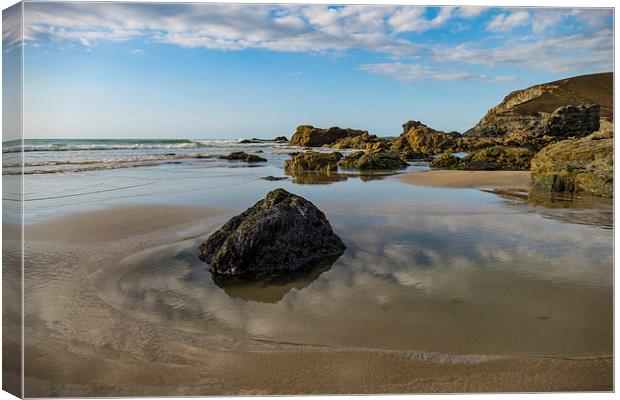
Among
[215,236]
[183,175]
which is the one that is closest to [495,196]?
[215,236]

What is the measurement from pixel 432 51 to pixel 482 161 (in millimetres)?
15502

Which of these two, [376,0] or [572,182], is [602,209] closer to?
[572,182]

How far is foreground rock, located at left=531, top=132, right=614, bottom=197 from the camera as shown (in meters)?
9.41

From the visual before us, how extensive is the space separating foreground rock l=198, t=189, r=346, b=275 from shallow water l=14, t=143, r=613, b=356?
8.5 inches

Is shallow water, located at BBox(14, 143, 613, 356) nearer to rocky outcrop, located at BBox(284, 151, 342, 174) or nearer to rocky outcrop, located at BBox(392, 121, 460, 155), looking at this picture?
rocky outcrop, located at BBox(284, 151, 342, 174)

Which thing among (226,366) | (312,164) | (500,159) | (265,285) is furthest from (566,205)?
(500,159)

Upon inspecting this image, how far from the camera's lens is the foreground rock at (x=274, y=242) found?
14.6 ft

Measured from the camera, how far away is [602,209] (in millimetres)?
7711

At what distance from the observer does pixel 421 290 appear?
3936 millimetres

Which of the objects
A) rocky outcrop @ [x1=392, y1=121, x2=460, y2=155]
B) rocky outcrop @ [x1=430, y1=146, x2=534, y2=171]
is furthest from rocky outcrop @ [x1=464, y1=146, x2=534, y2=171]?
rocky outcrop @ [x1=392, y1=121, x2=460, y2=155]

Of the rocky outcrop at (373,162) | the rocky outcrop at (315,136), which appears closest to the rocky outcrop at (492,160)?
the rocky outcrop at (373,162)

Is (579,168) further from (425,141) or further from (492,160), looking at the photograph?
(425,141)

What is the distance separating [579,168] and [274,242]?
8.71 metres

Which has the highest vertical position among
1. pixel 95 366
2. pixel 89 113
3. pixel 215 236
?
pixel 89 113
